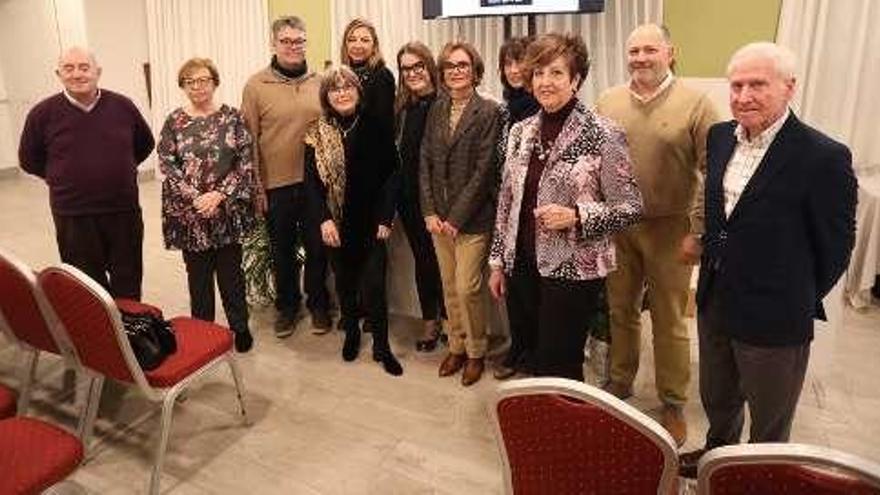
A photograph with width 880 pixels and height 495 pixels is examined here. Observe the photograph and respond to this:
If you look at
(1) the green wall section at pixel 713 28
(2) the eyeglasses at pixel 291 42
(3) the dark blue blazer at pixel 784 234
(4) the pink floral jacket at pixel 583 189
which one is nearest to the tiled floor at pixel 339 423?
(4) the pink floral jacket at pixel 583 189

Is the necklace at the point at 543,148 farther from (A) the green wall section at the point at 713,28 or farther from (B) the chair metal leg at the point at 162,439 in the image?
(A) the green wall section at the point at 713,28

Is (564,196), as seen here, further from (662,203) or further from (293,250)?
(293,250)

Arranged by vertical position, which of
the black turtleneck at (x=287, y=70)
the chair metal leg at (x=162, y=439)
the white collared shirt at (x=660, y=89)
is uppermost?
the black turtleneck at (x=287, y=70)

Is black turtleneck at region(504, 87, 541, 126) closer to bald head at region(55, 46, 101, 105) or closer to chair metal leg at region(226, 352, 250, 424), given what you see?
chair metal leg at region(226, 352, 250, 424)

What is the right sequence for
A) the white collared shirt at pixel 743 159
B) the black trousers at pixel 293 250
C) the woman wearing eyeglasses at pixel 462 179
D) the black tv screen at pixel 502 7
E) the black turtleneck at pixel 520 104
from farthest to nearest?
the black tv screen at pixel 502 7
the black trousers at pixel 293 250
the black turtleneck at pixel 520 104
the woman wearing eyeglasses at pixel 462 179
the white collared shirt at pixel 743 159

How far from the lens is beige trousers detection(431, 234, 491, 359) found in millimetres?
2811

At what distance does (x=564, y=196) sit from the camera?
2068 mm

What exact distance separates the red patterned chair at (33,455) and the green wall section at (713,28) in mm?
4122

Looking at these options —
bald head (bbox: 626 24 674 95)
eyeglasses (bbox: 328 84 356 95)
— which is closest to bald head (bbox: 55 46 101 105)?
eyeglasses (bbox: 328 84 356 95)

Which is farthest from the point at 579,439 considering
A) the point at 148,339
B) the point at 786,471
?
the point at 148,339

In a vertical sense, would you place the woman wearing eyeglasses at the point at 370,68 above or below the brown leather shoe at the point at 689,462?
above

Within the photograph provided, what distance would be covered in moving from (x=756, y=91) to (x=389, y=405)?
187cm

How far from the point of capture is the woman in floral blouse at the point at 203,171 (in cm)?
291

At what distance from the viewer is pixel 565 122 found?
2043 millimetres
